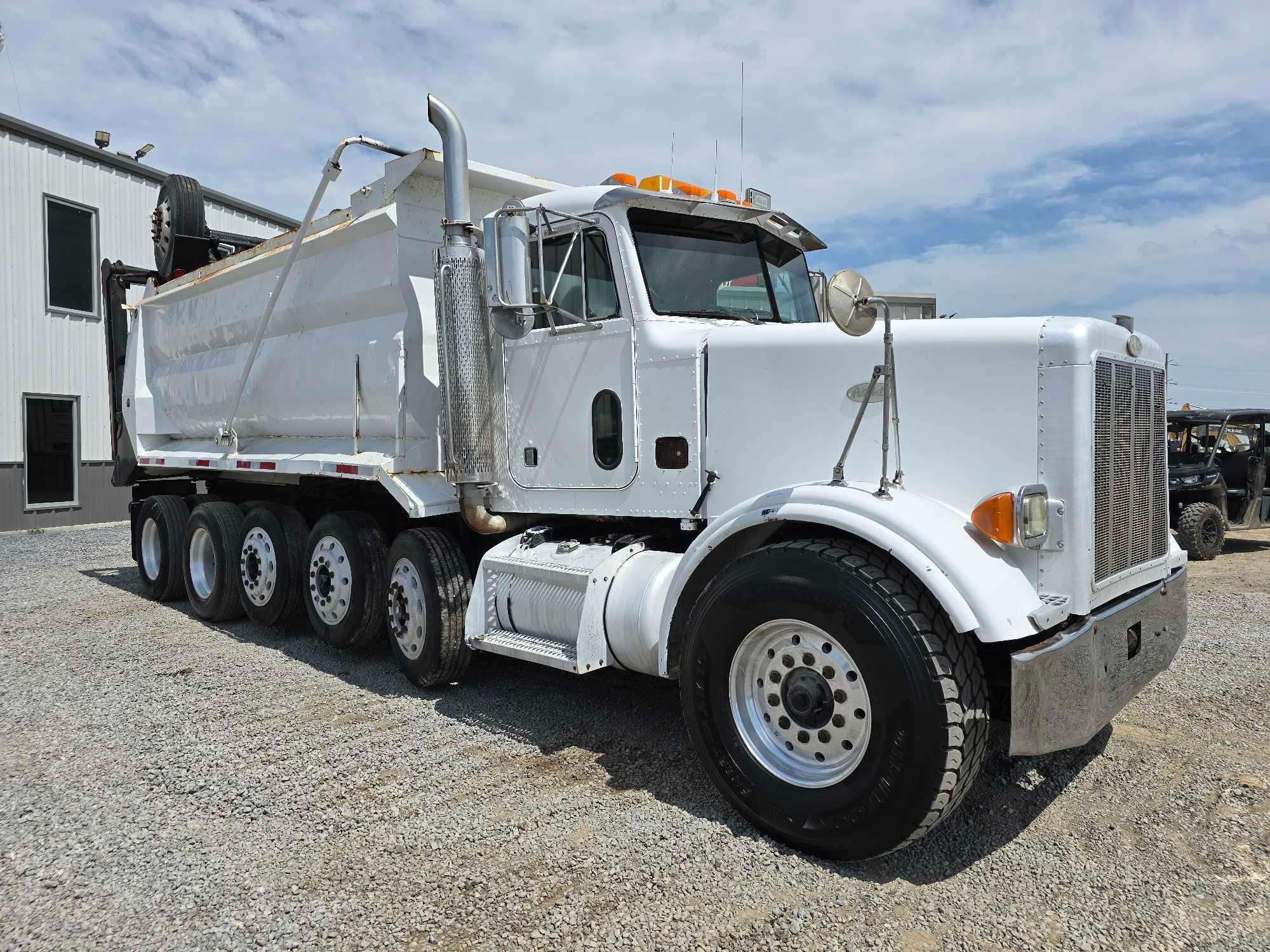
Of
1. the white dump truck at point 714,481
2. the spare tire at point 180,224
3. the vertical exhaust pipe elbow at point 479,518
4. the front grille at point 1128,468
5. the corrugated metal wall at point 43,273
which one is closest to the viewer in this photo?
the white dump truck at point 714,481

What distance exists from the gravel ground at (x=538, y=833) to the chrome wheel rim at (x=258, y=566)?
1.37 meters

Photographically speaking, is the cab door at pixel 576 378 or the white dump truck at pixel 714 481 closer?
the white dump truck at pixel 714 481

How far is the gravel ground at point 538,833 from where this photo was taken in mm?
2785

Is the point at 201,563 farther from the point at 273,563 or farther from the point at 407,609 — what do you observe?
the point at 407,609

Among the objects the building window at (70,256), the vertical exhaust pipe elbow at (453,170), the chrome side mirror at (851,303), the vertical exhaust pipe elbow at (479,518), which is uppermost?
the building window at (70,256)

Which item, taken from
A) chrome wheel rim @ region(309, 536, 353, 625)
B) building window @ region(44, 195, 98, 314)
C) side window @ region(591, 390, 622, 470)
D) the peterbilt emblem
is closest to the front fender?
the peterbilt emblem

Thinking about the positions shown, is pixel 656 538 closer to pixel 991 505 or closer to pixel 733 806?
pixel 733 806

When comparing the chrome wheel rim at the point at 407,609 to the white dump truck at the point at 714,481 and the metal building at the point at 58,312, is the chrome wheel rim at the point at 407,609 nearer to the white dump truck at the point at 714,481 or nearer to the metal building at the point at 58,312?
the white dump truck at the point at 714,481

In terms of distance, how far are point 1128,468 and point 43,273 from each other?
16.8 metres

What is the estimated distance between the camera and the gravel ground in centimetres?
279

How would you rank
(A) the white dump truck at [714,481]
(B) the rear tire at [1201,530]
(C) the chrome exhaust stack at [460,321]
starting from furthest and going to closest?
(B) the rear tire at [1201,530], (C) the chrome exhaust stack at [460,321], (A) the white dump truck at [714,481]

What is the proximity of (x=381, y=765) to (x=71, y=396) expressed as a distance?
47.4ft

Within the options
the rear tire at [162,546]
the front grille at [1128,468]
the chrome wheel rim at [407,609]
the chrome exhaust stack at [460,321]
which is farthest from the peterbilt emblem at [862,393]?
the rear tire at [162,546]

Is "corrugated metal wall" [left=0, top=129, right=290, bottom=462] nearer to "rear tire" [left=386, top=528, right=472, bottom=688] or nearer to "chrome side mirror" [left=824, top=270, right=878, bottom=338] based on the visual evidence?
Answer: "rear tire" [left=386, top=528, right=472, bottom=688]
